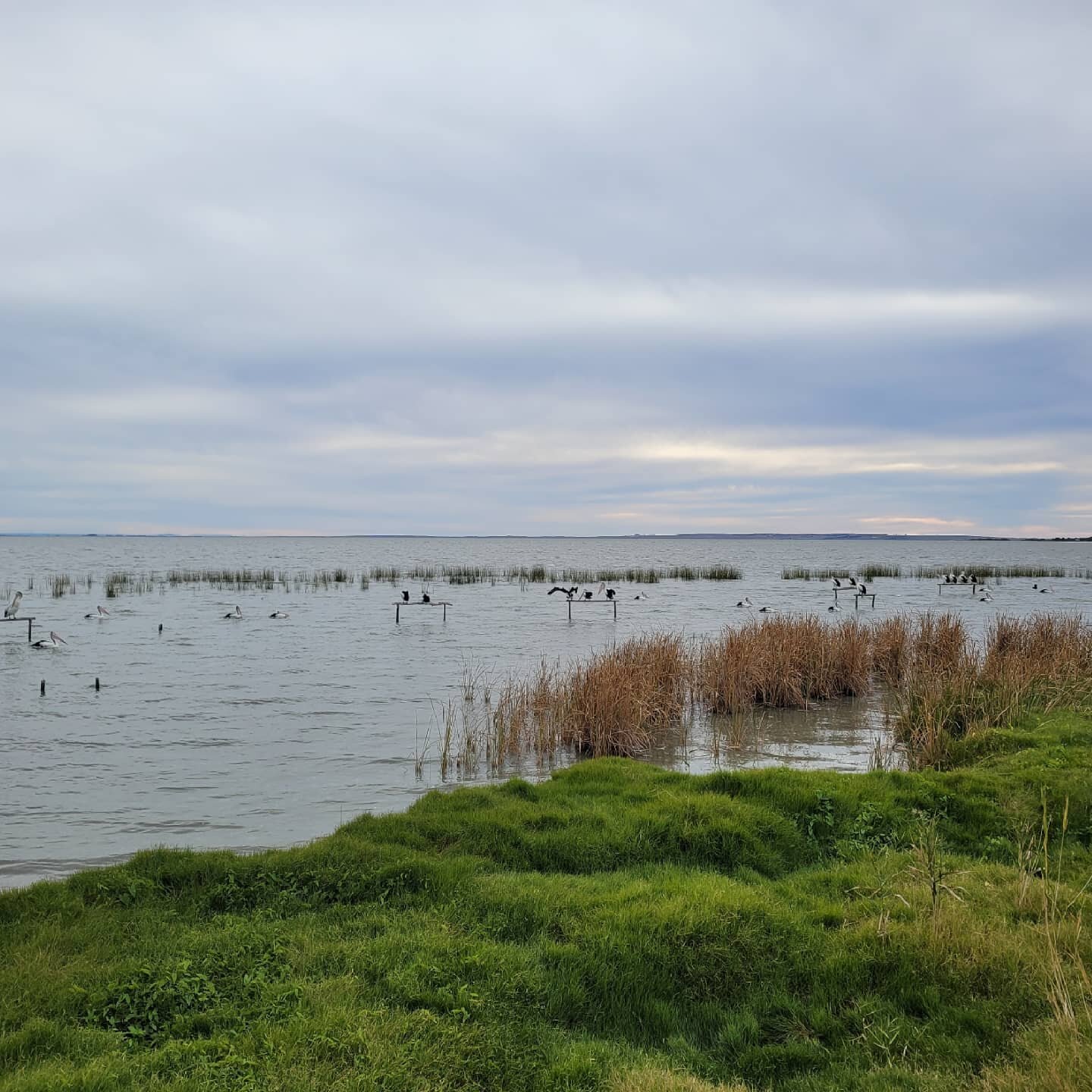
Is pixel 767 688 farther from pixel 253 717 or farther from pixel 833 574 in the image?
pixel 833 574

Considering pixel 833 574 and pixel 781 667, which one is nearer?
pixel 781 667

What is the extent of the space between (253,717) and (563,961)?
13050 mm

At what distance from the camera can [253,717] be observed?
→ 1688 centimetres

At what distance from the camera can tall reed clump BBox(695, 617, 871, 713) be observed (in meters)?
17.1

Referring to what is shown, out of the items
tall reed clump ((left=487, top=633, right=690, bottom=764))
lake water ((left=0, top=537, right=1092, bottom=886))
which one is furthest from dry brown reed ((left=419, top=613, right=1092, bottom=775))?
lake water ((left=0, top=537, right=1092, bottom=886))

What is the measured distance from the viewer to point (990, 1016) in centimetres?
482

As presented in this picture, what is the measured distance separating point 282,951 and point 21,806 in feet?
26.1

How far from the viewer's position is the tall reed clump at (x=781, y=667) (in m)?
17.1

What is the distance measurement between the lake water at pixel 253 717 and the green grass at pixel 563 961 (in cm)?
356

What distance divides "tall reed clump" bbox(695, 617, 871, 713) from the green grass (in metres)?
8.92

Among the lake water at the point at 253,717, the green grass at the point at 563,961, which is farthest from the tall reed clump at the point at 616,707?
the green grass at the point at 563,961

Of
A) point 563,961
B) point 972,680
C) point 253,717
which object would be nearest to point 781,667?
point 972,680

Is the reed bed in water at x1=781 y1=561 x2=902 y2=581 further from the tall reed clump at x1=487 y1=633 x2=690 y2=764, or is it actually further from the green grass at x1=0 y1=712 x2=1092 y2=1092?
the green grass at x1=0 y1=712 x2=1092 y2=1092

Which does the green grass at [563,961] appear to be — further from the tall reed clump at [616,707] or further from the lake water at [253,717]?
the tall reed clump at [616,707]
